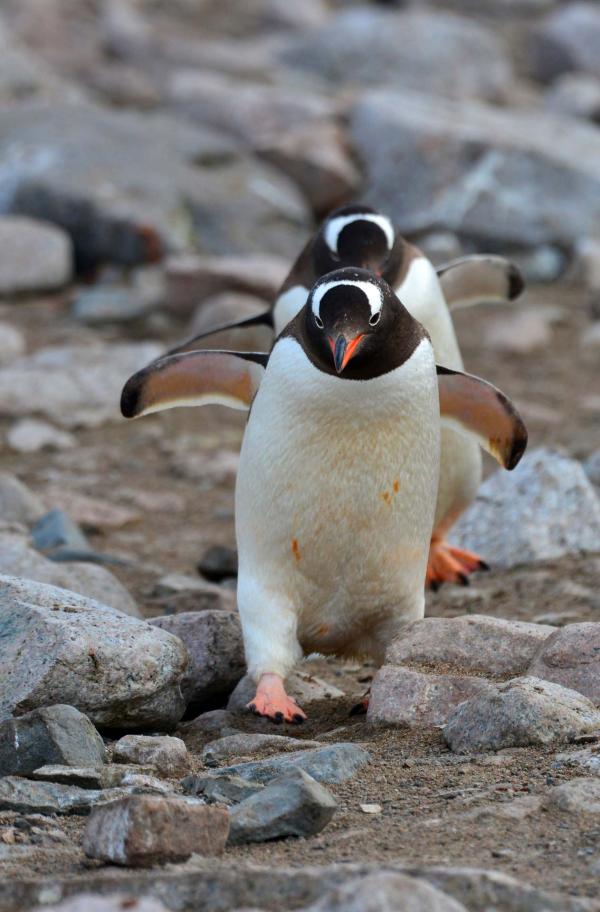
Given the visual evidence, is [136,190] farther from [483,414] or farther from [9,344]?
[483,414]

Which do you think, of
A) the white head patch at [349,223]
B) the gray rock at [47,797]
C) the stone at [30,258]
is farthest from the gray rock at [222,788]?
the stone at [30,258]

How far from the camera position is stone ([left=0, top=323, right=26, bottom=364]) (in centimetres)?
796

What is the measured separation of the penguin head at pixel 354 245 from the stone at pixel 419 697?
1.80m

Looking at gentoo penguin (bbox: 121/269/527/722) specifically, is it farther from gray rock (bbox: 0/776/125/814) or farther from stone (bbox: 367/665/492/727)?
gray rock (bbox: 0/776/125/814)

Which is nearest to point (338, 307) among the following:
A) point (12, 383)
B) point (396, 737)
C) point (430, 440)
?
point (430, 440)

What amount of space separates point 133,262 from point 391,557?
5826 millimetres

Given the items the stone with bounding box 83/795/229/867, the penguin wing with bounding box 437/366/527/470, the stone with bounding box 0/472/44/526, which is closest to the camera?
the stone with bounding box 83/795/229/867

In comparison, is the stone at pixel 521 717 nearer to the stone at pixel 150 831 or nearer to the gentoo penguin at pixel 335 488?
the gentoo penguin at pixel 335 488

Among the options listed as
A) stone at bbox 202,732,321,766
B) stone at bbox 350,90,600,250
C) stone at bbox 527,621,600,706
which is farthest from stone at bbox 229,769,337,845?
stone at bbox 350,90,600,250

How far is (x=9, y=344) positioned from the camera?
26.4ft

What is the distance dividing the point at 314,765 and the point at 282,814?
44cm

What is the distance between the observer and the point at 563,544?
5223 mm

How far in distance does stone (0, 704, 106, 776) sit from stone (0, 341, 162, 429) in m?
4.17

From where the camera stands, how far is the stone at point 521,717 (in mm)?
3117
